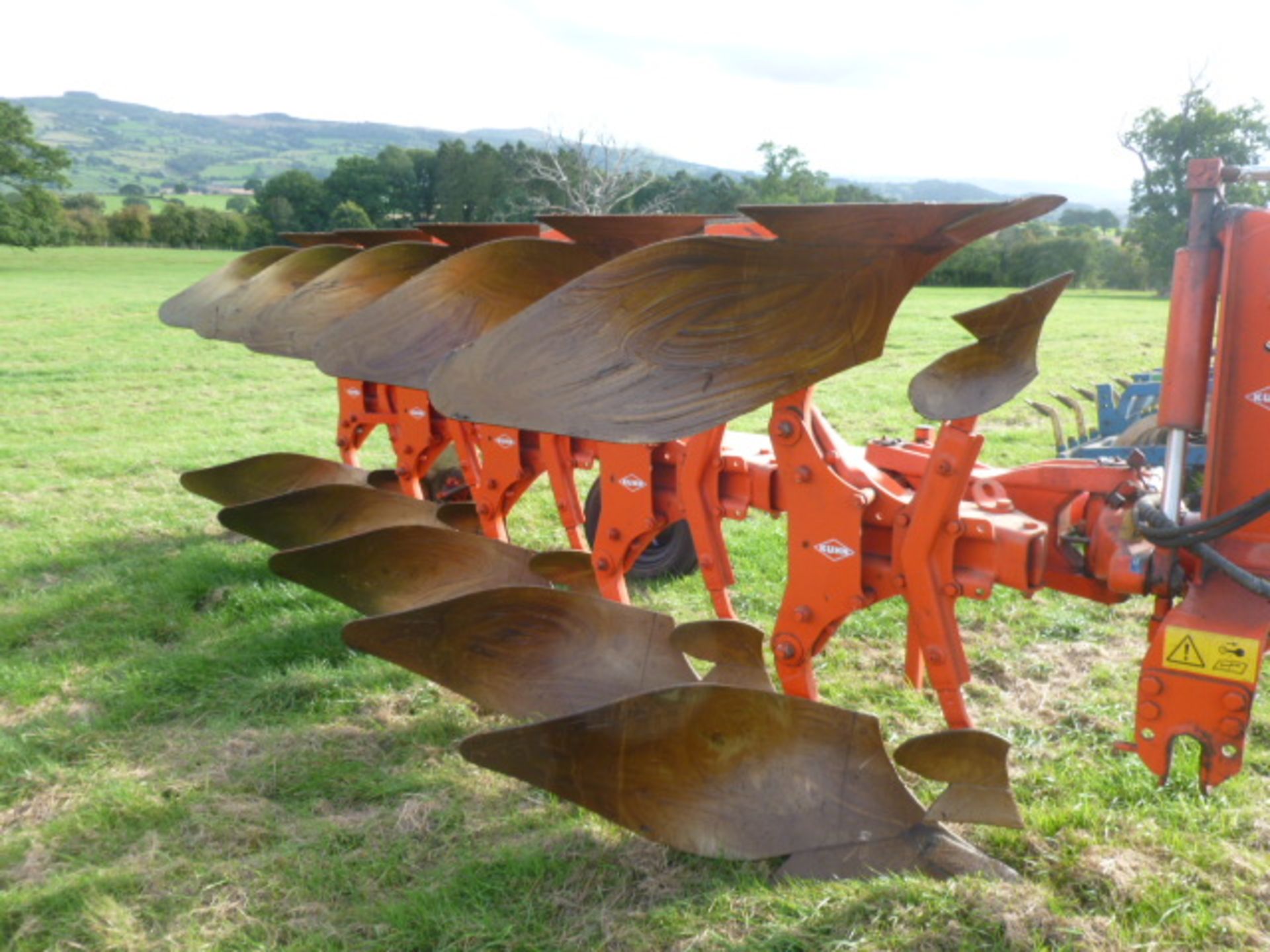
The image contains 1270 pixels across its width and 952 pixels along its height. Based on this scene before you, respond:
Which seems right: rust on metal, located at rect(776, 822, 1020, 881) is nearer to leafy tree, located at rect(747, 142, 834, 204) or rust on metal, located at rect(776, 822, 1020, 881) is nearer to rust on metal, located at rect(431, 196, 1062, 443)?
rust on metal, located at rect(431, 196, 1062, 443)

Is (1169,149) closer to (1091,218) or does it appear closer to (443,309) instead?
(1091,218)

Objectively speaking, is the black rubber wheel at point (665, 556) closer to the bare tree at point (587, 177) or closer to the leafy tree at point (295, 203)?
the bare tree at point (587, 177)

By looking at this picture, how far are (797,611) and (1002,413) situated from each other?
8278 millimetres

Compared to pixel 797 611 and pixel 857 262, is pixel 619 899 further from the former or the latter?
pixel 857 262

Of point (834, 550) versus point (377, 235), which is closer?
point (834, 550)

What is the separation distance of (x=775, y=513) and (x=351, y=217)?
2982cm

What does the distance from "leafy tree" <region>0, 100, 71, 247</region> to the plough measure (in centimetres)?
4244

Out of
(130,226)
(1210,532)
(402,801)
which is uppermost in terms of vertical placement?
(130,226)

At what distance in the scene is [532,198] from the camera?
98.1ft

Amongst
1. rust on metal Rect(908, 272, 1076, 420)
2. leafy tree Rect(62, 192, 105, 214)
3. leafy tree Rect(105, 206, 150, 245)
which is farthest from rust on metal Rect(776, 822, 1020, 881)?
leafy tree Rect(62, 192, 105, 214)

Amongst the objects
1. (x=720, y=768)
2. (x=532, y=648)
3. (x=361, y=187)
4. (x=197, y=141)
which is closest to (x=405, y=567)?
(x=532, y=648)

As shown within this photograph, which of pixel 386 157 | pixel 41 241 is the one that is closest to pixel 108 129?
pixel 41 241

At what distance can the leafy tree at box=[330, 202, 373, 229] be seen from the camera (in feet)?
97.5

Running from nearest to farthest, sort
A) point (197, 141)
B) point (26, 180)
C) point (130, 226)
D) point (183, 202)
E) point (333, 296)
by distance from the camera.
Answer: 1. point (333, 296)
2. point (26, 180)
3. point (130, 226)
4. point (183, 202)
5. point (197, 141)
